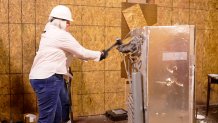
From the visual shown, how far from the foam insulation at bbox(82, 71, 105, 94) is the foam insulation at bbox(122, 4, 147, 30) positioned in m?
0.93

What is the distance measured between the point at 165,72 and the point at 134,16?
7.85 feet

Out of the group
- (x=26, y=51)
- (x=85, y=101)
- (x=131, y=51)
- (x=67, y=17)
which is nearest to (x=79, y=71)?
(x=85, y=101)

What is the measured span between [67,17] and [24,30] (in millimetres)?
940

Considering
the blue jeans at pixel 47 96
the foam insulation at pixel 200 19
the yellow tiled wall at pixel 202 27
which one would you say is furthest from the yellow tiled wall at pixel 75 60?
the foam insulation at pixel 200 19

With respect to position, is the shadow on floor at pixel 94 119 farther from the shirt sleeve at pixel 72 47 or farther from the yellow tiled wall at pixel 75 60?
the shirt sleeve at pixel 72 47

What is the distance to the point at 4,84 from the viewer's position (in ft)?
12.8

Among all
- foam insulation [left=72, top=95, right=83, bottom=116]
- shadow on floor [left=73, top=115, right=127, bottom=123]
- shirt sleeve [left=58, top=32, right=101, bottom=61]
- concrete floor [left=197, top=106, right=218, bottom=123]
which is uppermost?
shirt sleeve [left=58, top=32, right=101, bottom=61]

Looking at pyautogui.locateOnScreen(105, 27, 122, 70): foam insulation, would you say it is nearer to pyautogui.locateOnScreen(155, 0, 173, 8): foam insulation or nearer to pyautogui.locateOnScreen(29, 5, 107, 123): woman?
pyautogui.locateOnScreen(155, 0, 173, 8): foam insulation

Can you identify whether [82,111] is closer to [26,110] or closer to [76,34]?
[26,110]

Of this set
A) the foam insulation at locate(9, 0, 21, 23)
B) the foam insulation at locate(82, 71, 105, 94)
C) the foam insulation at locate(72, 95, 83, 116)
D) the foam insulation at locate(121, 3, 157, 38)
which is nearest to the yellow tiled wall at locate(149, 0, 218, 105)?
the foam insulation at locate(121, 3, 157, 38)

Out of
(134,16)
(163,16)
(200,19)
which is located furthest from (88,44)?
(200,19)

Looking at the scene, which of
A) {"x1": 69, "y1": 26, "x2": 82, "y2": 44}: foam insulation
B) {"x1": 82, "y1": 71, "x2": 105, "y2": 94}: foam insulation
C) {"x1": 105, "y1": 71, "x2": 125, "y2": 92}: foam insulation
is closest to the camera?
{"x1": 69, "y1": 26, "x2": 82, "y2": 44}: foam insulation

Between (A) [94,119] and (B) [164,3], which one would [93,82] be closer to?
(A) [94,119]

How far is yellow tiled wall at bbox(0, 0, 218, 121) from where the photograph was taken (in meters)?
3.91
